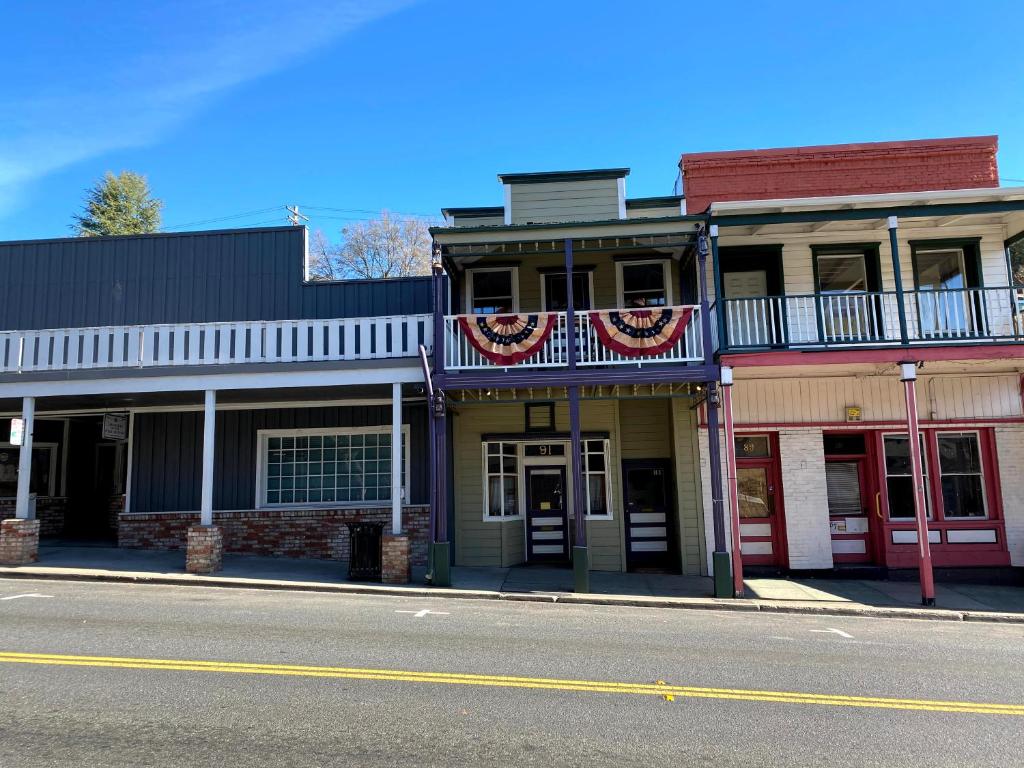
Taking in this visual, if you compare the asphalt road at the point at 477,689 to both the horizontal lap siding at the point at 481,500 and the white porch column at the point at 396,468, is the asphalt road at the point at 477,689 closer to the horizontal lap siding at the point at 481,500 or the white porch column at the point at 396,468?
the white porch column at the point at 396,468

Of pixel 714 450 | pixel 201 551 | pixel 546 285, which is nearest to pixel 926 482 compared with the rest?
pixel 714 450

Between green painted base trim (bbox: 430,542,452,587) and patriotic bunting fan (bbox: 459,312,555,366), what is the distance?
3184mm

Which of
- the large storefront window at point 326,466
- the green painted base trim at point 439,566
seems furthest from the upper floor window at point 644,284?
the green painted base trim at point 439,566

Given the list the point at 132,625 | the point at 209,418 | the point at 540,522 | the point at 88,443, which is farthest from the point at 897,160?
the point at 88,443

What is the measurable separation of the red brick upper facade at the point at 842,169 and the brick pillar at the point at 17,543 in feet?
44.5

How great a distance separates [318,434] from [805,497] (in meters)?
9.68

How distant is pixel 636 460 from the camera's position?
13.6 meters

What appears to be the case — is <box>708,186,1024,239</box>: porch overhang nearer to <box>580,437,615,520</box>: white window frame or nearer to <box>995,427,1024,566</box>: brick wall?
<box>995,427,1024,566</box>: brick wall

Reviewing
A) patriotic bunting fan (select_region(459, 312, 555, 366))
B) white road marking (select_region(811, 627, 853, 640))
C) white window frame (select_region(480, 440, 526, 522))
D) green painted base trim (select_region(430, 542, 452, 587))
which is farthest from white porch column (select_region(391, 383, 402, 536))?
white road marking (select_region(811, 627, 853, 640))

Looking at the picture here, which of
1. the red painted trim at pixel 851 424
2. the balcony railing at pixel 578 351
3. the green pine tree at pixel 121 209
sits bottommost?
the red painted trim at pixel 851 424

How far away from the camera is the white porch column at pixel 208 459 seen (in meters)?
11.8

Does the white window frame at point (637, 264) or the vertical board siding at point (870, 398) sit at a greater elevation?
the white window frame at point (637, 264)

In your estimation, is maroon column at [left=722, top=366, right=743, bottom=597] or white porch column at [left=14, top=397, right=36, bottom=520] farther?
white porch column at [left=14, top=397, right=36, bottom=520]

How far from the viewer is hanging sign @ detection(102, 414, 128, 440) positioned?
13.9 m
